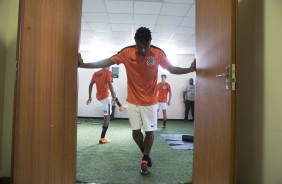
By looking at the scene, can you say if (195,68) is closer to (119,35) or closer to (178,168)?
(178,168)

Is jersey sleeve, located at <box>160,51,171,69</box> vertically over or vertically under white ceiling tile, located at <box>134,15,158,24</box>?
under

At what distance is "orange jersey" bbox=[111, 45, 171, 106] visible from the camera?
251cm

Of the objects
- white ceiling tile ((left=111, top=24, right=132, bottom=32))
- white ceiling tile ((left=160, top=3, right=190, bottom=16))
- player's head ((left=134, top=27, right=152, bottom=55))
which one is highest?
white ceiling tile ((left=111, top=24, right=132, bottom=32))

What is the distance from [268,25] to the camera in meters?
1.54

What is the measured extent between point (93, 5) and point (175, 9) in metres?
1.60

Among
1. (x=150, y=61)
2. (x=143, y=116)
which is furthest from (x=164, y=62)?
(x=143, y=116)

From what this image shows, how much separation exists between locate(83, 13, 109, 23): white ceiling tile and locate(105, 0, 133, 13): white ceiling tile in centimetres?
32

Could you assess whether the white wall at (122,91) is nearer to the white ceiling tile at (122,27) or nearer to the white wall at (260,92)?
the white ceiling tile at (122,27)

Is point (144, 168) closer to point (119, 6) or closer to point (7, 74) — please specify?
point (7, 74)

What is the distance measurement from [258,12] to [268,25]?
16 cm

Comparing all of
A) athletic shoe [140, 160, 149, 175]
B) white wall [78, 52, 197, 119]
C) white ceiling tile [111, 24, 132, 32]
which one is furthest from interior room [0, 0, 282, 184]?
white wall [78, 52, 197, 119]

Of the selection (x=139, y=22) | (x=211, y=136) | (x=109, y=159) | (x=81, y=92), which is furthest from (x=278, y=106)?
(x=81, y=92)

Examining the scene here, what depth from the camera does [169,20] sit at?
497 cm

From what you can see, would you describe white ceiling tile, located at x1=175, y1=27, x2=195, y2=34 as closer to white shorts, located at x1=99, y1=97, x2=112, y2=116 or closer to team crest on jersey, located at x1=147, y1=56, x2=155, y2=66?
white shorts, located at x1=99, y1=97, x2=112, y2=116
